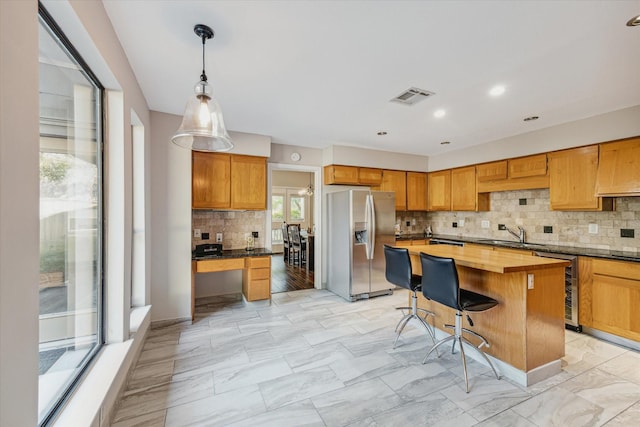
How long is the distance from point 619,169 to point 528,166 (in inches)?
38.4

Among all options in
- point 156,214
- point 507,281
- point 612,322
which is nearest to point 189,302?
point 156,214

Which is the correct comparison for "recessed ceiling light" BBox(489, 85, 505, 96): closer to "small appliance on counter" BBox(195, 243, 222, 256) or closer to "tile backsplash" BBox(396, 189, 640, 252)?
"tile backsplash" BBox(396, 189, 640, 252)

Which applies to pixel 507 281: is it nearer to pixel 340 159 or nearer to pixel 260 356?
pixel 260 356

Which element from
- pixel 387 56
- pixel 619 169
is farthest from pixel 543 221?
pixel 387 56

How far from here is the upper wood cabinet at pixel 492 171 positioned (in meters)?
4.31

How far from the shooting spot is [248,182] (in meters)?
4.06

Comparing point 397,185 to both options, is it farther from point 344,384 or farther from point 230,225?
point 344,384

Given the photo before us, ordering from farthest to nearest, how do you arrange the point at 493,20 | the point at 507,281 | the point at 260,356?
the point at 260,356 → the point at 507,281 → the point at 493,20

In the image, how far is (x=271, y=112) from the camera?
3.25 metres

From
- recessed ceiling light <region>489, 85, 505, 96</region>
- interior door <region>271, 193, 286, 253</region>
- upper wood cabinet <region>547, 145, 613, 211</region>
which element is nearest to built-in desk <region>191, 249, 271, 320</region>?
recessed ceiling light <region>489, 85, 505, 96</region>

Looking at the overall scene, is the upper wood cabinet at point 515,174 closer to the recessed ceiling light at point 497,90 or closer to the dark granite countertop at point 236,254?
the recessed ceiling light at point 497,90

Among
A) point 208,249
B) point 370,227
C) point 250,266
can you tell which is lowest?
point 250,266

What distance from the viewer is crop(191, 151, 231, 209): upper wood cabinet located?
12.2ft

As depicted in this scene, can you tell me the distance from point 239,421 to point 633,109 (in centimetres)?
478
